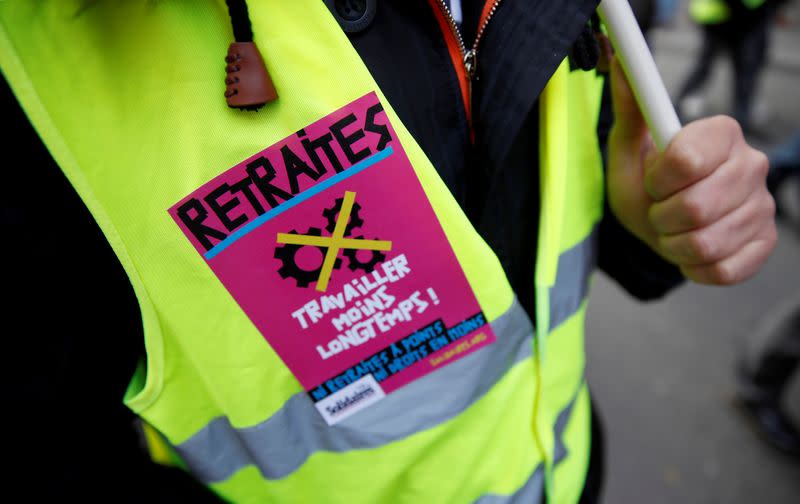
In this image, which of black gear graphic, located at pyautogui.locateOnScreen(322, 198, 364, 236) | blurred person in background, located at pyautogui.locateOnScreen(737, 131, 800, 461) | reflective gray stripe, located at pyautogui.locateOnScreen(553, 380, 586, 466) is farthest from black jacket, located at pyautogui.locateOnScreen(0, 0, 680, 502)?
blurred person in background, located at pyautogui.locateOnScreen(737, 131, 800, 461)

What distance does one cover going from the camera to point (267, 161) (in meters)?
0.47

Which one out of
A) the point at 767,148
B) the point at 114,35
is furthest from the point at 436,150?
the point at 767,148

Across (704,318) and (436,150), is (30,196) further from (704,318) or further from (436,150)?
(704,318)

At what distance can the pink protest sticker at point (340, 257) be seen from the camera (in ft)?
1.56

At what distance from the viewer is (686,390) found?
207 centimetres

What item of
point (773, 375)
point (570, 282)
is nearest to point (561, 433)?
point (570, 282)

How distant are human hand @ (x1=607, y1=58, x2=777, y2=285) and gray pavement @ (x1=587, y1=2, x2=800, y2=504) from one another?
1412mm

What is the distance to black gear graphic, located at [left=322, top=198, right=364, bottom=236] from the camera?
500 mm

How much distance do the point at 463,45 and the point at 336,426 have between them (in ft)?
1.54

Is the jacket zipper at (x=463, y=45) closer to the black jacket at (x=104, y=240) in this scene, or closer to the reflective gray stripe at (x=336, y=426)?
the black jacket at (x=104, y=240)

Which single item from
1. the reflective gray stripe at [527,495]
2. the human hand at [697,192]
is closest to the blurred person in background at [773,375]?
the human hand at [697,192]

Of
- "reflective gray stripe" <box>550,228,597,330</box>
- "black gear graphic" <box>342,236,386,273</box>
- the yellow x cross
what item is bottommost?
"reflective gray stripe" <box>550,228,597,330</box>

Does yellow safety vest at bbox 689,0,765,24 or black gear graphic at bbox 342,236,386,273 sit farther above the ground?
black gear graphic at bbox 342,236,386,273

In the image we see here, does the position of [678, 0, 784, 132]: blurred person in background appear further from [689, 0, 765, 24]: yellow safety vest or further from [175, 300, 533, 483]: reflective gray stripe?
[175, 300, 533, 483]: reflective gray stripe
